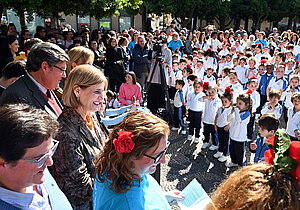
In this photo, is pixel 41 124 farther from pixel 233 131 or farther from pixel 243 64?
pixel 243 64

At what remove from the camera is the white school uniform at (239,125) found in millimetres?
4910

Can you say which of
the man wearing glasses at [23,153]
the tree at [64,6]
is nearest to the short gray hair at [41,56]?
the man wearing glasses at [23,153]

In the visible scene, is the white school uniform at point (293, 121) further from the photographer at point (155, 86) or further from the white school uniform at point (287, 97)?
the photographer at point (155, 86)

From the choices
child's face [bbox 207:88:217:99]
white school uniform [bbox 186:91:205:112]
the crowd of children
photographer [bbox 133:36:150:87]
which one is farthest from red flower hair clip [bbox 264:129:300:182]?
photographer [bbox 133:36:150:87]

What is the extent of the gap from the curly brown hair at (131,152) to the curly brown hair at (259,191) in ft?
1.77

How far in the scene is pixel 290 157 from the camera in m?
1.27

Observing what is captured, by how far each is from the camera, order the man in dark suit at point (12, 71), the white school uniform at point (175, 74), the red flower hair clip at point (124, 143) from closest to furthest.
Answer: the red flower hair clip at point (124, 143)
the man in dark suit at point (12, 71)
the white school uniform at point (175, 74)

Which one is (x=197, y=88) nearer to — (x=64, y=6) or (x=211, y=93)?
(x=211, y=93)

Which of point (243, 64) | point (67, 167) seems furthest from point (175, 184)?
point (243, 64)

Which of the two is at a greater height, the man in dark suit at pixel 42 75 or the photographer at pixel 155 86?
the man in dark suit at pixel 42 75

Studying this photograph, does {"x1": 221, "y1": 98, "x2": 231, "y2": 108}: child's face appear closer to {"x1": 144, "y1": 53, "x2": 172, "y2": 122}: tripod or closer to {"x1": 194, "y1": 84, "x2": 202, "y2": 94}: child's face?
{"x1": 194, "y1": 84, "x2": 202, "y2": 94}: child's face

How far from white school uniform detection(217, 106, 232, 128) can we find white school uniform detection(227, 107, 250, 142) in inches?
9.3

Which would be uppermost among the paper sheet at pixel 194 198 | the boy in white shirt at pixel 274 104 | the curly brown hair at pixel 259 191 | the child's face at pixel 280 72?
the curly brown hair at pixel 259 191

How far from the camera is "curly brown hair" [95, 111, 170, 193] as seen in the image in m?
1.70
